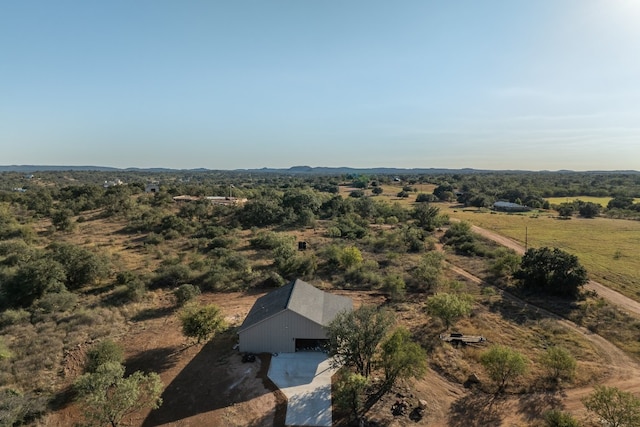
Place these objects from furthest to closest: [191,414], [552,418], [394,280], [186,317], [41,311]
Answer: [394,280] < [41,311] < [186,317] < [191,414] < [552,418]

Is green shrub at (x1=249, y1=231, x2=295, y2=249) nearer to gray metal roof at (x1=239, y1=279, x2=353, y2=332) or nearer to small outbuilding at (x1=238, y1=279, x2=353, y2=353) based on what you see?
gray metal roof at (x1=239, y1=279, x2=353, y2=332)

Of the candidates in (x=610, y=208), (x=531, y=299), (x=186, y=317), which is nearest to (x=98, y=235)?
(x=186, y=317)

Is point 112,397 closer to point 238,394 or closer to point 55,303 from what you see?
point 238,394

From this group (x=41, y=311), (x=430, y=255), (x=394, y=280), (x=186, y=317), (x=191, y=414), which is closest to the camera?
(x=191, y=414)

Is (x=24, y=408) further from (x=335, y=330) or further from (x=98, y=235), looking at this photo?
(x=98, y=235)

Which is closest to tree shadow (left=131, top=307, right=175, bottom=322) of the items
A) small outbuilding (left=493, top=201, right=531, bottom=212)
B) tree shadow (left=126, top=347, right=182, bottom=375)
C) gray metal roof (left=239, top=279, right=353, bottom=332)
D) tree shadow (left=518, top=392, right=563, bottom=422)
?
tree shadow (left=126, top=347, right=182, bottom=375)

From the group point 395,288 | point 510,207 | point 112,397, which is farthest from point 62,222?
point 510,207

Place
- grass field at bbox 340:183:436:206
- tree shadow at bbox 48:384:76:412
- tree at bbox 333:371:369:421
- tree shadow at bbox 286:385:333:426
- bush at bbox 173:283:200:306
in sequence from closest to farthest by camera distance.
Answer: tree at bbox 333:371:369:421
tree shadow at bbox 286:385:333:426
tree shadow at bbox 48:384:76:412
bush at bbox 173:283:200:306
grass field at bbox 340:183:436:206
